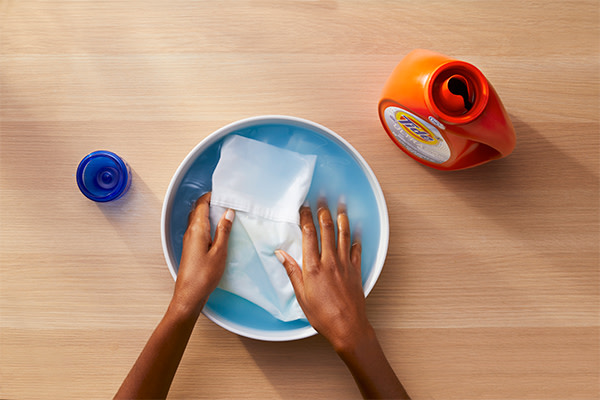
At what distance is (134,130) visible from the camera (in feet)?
1.79

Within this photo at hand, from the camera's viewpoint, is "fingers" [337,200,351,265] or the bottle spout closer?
the bottle spout

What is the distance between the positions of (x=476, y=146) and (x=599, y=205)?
238 mm

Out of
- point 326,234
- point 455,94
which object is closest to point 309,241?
point 326,234

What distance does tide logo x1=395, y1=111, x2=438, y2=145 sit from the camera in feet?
1.51

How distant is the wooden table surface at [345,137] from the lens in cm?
54

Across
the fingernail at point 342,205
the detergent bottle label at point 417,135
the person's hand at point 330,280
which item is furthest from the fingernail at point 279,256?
the detergent bottle label at point 417,135

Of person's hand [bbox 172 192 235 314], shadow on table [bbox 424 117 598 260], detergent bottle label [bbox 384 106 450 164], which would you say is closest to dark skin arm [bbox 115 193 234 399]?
person's hand [bbox 172 192 235 314]

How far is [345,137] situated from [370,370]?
1.01 feet

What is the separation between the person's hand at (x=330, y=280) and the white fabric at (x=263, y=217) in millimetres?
18

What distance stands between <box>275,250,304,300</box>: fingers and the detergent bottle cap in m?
0.26

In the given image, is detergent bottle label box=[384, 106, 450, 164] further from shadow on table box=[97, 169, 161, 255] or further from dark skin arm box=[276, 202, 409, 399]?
shadow on table box=[97, 169, 161, 255]

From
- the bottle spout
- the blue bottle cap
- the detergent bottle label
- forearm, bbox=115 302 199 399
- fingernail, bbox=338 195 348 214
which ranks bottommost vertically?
forearm, bbox=115 302 199 399

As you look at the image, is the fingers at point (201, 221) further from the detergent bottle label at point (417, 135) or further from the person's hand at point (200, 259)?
the detergent bottle label at point (417, 135)

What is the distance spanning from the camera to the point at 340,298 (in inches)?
19.8
